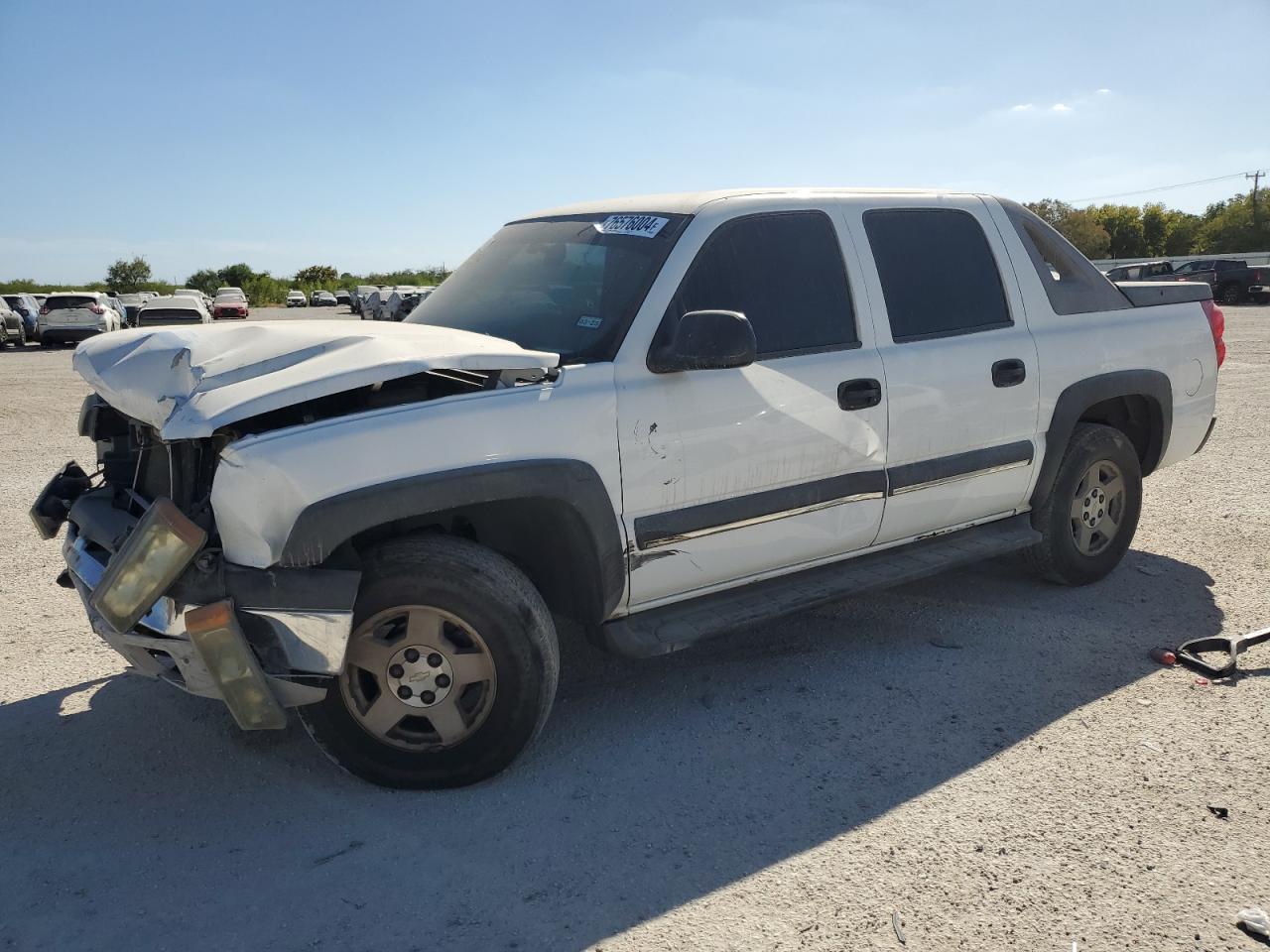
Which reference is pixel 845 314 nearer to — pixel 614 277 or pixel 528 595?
pixel 614 277

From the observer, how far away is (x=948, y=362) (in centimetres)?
414

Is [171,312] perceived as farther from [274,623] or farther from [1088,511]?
[274,623]

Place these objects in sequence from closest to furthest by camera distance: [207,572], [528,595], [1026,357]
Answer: [207,572]
[528,595]
[1026,357]

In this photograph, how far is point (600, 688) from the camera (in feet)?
13.1

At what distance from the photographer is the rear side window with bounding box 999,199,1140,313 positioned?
15.3 ft

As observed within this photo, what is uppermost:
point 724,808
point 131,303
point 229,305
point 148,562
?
point 131,303

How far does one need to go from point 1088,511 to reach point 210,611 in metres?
4.01

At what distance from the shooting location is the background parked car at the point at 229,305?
4294 centimetres

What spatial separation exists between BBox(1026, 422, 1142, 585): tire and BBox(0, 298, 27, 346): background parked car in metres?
28.6

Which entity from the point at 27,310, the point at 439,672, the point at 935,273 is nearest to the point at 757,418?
the point at 935,273

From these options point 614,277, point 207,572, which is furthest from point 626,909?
point 614,277

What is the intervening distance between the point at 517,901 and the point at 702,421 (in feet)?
5.33

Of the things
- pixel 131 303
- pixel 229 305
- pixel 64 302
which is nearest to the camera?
pixel 64 302

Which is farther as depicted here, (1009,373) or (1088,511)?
(1088,511)
